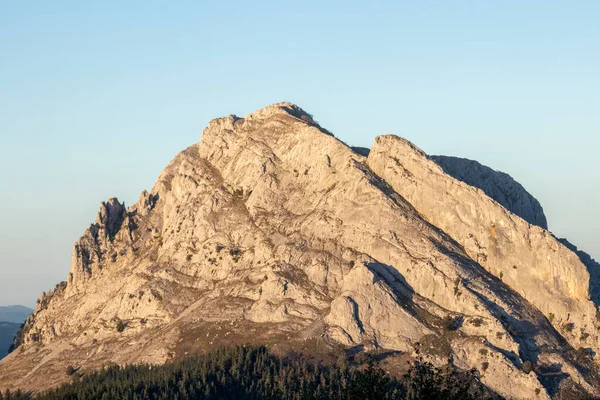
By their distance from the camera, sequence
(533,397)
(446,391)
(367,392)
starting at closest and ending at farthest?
1. (446,391)
2. (367,392)
3. (533,397)

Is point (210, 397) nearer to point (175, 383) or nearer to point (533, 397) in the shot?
point (175, 383)

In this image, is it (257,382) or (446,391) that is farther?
(257,382)

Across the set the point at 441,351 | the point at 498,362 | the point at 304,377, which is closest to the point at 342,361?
the point at 304,377

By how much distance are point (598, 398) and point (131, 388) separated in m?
104

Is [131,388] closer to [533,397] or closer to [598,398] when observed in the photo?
[533,397]

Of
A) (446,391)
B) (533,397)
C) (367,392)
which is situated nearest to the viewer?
(446,391)

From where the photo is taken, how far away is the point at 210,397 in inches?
7667

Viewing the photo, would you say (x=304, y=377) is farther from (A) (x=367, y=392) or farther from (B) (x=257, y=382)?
(A) (x=367, y=392)

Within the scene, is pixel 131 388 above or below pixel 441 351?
below

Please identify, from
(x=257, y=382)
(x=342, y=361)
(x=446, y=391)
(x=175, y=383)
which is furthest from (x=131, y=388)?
(x=446, y=391)

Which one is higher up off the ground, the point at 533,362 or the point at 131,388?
the point at 533,362

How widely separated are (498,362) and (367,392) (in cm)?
10937

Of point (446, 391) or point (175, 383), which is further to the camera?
point (175, 383)

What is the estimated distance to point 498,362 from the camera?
7618 inches
